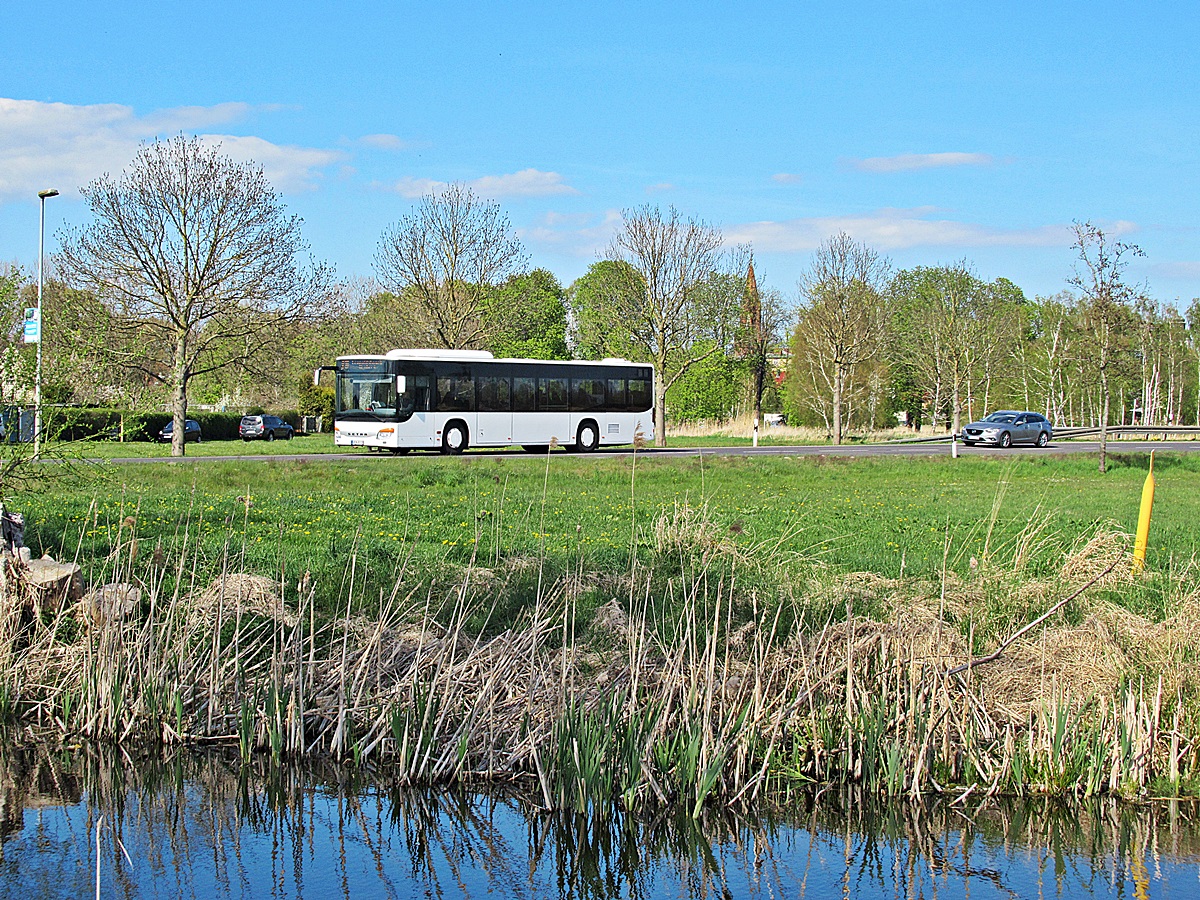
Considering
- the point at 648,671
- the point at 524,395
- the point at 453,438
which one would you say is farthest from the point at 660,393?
the point at 648,671

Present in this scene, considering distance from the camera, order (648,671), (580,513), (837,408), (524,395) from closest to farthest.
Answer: (648,671) → (580,513) → (524,395) → (837,408)

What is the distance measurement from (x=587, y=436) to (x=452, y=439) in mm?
4829

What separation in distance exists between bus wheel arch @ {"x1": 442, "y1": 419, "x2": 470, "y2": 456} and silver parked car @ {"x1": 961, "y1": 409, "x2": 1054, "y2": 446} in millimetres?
20206

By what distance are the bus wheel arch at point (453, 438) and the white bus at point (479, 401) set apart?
0.03 m

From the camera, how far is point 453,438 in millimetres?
30891

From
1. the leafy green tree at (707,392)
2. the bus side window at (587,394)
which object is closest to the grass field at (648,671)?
the bus side window at (587,394)

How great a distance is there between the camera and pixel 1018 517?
16438 mm

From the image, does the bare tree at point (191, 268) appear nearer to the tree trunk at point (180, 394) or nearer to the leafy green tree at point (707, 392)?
the tree trunk at point (180, 394)

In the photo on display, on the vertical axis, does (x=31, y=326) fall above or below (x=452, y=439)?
above

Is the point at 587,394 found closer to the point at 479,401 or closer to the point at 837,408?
the point at 479,401

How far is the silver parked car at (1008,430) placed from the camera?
40.9 meters

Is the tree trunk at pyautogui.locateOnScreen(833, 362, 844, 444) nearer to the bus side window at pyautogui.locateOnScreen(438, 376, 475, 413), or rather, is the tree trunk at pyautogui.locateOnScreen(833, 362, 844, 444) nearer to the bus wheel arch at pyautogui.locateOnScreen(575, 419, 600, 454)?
the bus wheel arch at pyautogui.locateOnScreen(575, 419, 600, 454)

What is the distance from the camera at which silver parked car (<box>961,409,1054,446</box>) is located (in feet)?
134

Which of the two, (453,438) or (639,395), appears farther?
(639,395)
